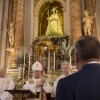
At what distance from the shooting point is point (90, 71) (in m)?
1.74

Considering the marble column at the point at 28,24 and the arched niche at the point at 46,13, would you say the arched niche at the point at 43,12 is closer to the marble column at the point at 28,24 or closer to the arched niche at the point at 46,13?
the arched niche at the point at 46,13

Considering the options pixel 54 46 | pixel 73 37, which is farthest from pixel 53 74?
pixel 73 37

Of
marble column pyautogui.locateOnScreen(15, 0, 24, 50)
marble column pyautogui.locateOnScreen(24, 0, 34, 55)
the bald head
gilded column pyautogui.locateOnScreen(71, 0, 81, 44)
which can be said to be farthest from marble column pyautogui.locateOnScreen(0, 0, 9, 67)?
the bald head

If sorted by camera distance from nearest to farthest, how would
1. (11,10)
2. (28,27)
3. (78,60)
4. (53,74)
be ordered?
(78,60), (53,74), (28,27), (11,10)

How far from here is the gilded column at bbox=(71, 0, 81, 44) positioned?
462 inches

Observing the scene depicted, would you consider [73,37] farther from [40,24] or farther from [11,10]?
[11,10]

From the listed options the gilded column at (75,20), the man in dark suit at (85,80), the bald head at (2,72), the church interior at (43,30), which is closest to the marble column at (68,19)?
the church interior at (43,30)

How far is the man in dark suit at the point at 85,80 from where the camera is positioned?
65.7 inches

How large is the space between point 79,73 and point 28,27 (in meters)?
11.3

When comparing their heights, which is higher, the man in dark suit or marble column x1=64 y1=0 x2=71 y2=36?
marble column x1=64 y1=0 x2=71 y2=36

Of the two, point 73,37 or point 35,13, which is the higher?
point 35,13

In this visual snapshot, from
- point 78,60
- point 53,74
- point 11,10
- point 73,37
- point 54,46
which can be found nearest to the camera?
point 78,60

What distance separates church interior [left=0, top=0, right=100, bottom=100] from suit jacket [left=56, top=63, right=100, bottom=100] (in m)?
8.45

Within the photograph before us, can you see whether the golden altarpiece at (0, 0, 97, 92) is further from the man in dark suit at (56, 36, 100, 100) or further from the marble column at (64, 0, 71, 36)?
the man in dark suit at (56, 36, 100, 100)
